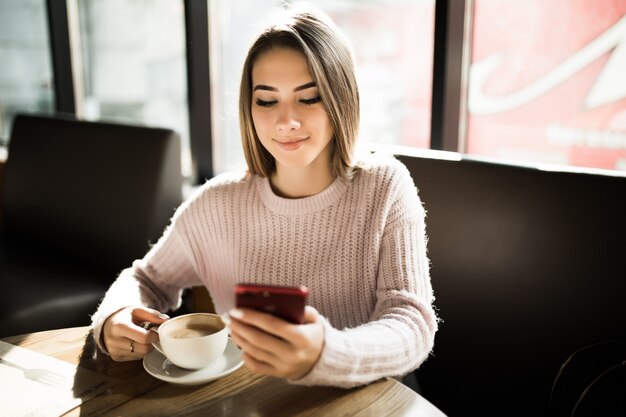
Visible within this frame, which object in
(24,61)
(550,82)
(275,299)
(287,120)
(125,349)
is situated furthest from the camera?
(24,61)

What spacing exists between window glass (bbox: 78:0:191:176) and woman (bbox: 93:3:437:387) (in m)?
1.55

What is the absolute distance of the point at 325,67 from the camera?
130 centimetres

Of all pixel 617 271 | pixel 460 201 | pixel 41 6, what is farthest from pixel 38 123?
pixel 617 271

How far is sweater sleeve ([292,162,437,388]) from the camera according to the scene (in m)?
0.97

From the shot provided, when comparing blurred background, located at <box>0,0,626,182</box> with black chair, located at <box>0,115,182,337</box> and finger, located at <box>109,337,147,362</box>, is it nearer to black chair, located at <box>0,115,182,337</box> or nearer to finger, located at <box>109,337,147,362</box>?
black chair, located at <box>0,115,182,337</box>

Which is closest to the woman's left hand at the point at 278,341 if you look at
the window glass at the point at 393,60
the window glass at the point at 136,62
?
the window glass at the point at 393,60

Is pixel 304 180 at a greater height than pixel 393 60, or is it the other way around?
pixel 393 60

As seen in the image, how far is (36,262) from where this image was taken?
2432mm

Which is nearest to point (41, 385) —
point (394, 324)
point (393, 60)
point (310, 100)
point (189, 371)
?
point (189, 371)

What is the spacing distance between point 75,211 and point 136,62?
1159 millimetres

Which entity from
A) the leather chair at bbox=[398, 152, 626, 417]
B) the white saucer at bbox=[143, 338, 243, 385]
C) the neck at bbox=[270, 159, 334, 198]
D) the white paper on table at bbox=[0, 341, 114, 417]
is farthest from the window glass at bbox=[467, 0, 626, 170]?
the white paper on table at bbox=[0, 341, 114, 417]

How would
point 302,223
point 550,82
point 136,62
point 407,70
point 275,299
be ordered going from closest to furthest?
point 275,299, point 302,223, point 550,82, point 407,70, point 136,62

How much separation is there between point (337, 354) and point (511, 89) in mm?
1441

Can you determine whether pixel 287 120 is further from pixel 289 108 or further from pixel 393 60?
pixel 393 60
